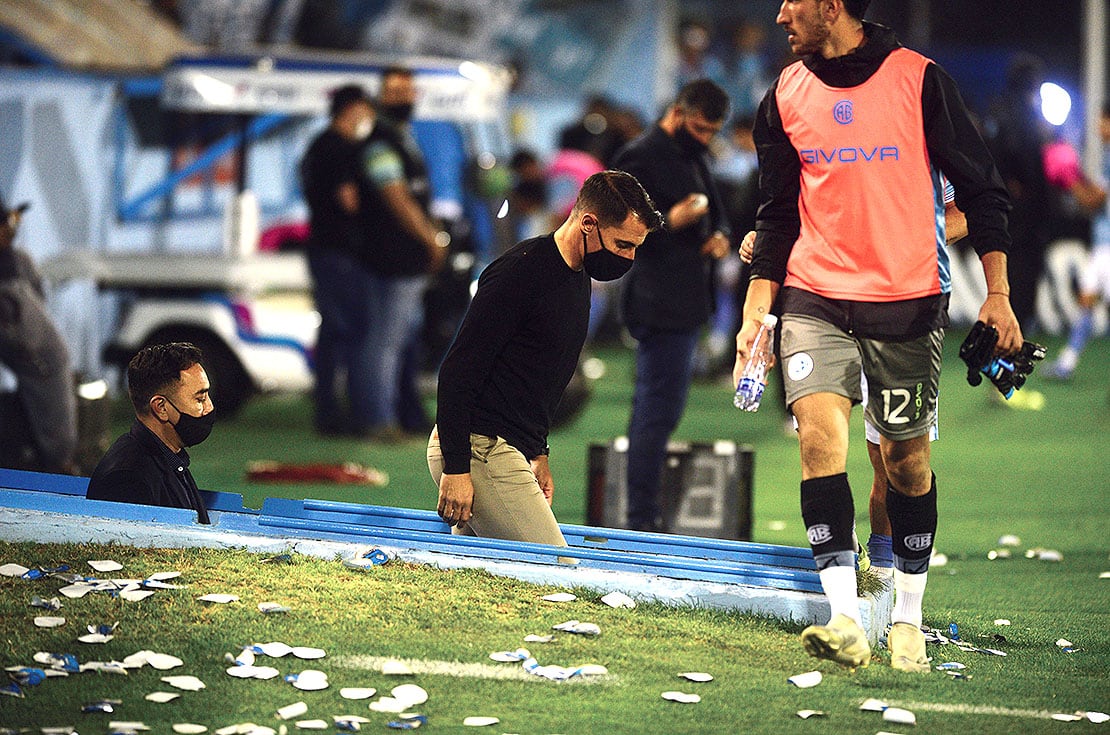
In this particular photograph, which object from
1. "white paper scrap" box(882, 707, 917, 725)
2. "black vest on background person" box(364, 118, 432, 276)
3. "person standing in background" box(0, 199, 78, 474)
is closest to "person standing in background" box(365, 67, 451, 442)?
"black vest on background person" box(364, 118, 432, 276)

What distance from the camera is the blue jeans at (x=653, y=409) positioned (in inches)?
309

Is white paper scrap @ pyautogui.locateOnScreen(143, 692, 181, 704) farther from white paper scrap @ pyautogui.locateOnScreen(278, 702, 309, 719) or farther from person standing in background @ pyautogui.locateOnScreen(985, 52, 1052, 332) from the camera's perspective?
person standing in background @ pyautogui.locateOnScreen(985, 52, 1052, 332)

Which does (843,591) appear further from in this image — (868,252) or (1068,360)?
(1068,360)

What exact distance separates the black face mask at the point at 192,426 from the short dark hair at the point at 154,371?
0.24ft

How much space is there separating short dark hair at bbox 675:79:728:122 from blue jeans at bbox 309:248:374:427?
419 centimetres

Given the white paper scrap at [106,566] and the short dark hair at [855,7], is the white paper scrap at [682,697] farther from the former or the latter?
the short dark hair at [855,7]

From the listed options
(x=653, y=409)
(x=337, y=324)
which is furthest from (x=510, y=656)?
(x=337, y=324)

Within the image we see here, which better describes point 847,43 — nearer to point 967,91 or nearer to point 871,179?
point 871,179

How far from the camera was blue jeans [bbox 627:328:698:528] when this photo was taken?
7.86 m

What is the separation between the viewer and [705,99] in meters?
7.92

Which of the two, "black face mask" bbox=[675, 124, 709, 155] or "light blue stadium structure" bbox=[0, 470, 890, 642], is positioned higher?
"black face mask" bbox=[675, 124, 709, 155]

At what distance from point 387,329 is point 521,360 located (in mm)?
5787

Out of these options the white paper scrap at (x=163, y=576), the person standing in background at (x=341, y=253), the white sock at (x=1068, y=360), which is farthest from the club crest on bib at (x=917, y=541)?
the white sock at (x=1068, y=360)

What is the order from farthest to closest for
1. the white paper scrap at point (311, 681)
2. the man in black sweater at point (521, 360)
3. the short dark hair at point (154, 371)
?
1. the short dark hair at point (154, 371)
2. the man in black sweater at point (521, 360)
3. the white paper scrap at point (311, 681)
